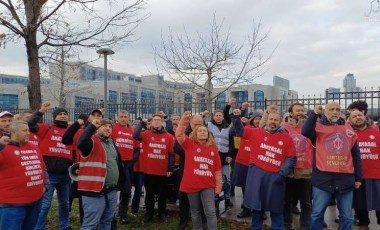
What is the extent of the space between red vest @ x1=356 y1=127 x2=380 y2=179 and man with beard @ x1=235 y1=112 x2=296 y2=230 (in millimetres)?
1212

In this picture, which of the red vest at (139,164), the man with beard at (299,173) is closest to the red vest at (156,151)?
the red vest at (139,164)

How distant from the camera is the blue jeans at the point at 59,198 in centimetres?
599

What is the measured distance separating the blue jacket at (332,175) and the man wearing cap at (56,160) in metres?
3.75

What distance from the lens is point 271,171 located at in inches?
219

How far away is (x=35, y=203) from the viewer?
477 centimetres

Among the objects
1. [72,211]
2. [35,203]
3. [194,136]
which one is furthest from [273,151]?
[72,211]

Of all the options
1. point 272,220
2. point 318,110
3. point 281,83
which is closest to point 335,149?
point 318,110

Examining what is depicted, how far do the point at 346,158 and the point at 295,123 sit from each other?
47.0 inches

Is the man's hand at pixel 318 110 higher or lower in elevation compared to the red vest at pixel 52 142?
higher

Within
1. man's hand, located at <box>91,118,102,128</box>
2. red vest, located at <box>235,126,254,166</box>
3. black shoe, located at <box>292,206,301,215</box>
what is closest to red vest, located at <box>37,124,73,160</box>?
man's hand, located at <box>91,118,102,128</box>

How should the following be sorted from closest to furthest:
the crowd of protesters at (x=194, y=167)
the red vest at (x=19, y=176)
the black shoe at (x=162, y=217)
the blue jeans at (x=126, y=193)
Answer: the red vest at (x=19, y=176), the crowd of protesters at (x=194, y=167), the blue jeans at (x=126, y=193), the black shoe at (x=162, y=217)

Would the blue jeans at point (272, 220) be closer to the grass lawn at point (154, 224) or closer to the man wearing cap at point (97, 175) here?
the grass lawn at point (154, 224)

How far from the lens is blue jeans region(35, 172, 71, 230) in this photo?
5992mm

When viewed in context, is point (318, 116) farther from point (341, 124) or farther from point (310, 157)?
point (310, 157)
